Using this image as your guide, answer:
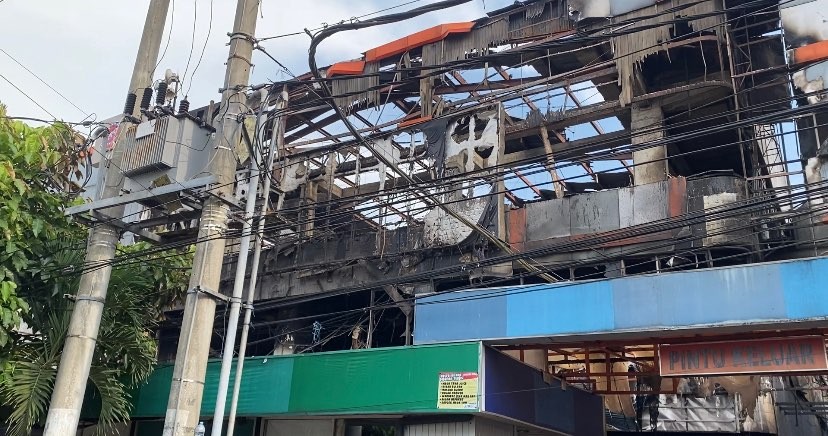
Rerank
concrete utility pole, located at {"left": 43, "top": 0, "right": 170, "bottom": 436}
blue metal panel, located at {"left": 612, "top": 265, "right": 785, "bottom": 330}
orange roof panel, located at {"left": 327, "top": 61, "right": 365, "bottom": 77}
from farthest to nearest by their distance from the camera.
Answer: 1. orange roof panel, located at {"left": 327, "top": 61, "right": 365, "bottom": 77}
2. concrete utility pole, located at {"left": 43, "top": 0, "right": 170, "bottom": 436}
3. blue metal panel, located at {"left": 612, "top": 265, "right": 785, "bottom": 330}

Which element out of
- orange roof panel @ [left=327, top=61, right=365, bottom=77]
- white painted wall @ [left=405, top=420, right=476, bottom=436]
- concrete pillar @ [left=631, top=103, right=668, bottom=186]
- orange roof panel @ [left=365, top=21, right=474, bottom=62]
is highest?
orange roof panel @ [left=365, top=21, right=474, bottom=62]

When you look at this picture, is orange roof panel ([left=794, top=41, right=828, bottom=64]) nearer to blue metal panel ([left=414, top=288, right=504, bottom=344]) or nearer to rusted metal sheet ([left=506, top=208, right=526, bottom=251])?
rusted metal sheet ([left=506, top=208, right=526, bottom=251])

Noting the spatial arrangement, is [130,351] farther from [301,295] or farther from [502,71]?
[502,71]

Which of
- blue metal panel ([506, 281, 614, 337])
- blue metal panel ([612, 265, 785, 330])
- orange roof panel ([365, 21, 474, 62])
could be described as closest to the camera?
blue metal panel ([612, 265, 785, 330])

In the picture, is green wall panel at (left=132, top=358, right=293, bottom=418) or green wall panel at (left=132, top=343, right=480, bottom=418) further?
green wall panel at (left=132, top=358, right=293, bottom=418)

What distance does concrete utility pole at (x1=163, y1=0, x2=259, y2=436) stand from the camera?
29.7 ft

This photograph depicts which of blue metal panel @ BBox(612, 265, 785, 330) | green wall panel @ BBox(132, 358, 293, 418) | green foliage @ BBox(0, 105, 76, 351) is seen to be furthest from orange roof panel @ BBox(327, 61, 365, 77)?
blue metal panel @ BBox(612, 265, 785, 330)

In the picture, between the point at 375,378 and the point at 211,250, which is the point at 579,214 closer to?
the point at 375,378

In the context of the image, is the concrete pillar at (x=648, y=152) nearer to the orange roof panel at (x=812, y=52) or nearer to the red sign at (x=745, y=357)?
the orange roof panel at (x=812, y=52)

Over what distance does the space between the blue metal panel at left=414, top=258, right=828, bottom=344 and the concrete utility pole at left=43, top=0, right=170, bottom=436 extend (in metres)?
5.15

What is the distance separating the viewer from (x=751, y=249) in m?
13.5

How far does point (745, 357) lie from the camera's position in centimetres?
1100

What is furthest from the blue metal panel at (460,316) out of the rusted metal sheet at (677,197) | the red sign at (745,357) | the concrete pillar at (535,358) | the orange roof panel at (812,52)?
the orange roof panel at (812,52)

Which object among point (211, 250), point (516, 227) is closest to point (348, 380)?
point (211, 250)
